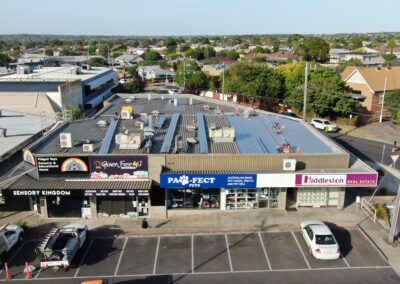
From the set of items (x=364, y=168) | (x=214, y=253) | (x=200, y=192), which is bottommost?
(x=214, y=253)

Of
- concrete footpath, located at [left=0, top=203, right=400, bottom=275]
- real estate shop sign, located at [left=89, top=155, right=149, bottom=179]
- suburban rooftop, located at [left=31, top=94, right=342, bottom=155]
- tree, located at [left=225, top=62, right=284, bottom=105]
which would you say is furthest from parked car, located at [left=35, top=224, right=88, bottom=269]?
tree, located at [left=225, top=62, right=284, bottom=105]

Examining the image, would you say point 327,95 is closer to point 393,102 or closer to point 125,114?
point 393,102

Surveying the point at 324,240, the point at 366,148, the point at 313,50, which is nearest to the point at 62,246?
the point at 324,240

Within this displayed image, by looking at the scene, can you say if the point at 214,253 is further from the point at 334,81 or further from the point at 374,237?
the point at 334,81

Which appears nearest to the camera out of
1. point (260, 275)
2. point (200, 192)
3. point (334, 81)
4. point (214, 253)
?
point (260, 275)

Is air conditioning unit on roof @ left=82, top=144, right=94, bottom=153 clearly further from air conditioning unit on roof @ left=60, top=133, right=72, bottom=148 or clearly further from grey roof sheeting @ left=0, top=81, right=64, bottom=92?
grey roof sheeting @ left=0, top=81, right=64, bottom=92

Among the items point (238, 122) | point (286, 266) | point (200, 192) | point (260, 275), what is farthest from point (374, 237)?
point (238, 122)
